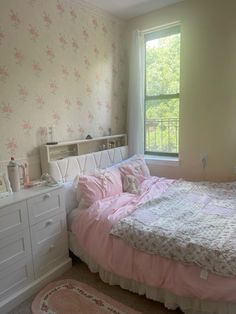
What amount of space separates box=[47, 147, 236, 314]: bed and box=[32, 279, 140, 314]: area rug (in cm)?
16

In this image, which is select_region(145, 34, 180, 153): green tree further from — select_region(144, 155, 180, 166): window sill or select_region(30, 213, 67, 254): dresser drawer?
select_region(30, 213, 67, 254): dresser drawer

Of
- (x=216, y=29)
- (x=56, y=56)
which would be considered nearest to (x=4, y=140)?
(x=56, y=56)

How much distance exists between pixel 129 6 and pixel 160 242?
276 cm

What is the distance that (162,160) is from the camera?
3301 millimetres

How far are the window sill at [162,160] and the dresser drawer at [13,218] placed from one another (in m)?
1.99

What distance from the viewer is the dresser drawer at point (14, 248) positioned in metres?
1.70

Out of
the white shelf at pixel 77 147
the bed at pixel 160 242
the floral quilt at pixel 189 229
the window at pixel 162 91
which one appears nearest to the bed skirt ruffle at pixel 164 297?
the bed at pixel 160 242

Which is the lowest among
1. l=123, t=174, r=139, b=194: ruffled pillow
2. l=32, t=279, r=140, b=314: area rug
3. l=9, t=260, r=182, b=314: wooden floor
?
l=9, t=260, r=182, b=314: wooden floor

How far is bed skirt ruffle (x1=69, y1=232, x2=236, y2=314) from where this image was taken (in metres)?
1.49

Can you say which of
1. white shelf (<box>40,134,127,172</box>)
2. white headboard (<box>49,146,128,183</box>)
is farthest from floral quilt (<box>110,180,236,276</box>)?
white shelf (<box>40,134,127,172</box>)

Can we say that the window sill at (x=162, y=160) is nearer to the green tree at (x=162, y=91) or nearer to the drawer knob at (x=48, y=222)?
the green tree at (x=162, y=91)

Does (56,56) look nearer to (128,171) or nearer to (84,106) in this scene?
(84,106)

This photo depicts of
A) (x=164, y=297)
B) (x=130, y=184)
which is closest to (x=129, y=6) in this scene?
(x=130, y=184)

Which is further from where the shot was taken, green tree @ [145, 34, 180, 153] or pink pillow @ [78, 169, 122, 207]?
green tree @ [145, 34, 180, 153]
